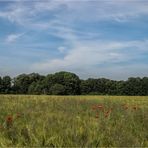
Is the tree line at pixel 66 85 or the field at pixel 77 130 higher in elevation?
the tree line at pixel 66 85

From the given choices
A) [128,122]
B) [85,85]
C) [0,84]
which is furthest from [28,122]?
[85,85]

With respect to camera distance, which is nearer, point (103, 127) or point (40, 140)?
point (40, 140)

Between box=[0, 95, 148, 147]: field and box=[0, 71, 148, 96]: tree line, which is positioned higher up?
box=[0, 71, 148, 96]: tree line

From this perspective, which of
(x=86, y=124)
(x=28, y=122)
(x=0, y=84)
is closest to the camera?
(x=86, y=124)

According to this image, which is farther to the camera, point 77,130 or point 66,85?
point 66,85

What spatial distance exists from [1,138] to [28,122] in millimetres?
1075

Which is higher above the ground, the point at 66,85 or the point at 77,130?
the point at 66,85

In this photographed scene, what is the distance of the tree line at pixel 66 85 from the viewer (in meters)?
73.7

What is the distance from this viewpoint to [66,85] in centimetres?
8338

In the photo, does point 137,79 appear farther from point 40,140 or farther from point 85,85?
point 40,140

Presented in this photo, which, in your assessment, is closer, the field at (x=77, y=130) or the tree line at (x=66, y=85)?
the field at (x=77, y=130)

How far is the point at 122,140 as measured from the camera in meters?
6.36

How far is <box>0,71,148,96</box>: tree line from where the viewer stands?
7369 centimetres

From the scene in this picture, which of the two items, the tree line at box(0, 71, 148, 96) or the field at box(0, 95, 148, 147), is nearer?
the field at box(0, 95, 148, 147)
